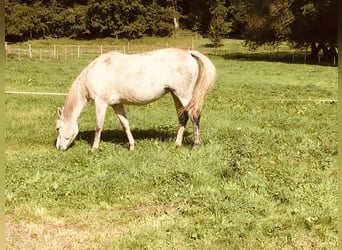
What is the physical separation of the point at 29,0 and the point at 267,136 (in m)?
62.5

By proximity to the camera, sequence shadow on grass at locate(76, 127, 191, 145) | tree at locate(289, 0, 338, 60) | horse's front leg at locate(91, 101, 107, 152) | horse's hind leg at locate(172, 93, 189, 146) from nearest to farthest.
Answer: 1. horse's front leg at locate(91, 101, 107, 152)
2. horse's hind leg at locate(172, 93, 189, 146)
3. shadow on grass at locate(76, 127, 191, 145)
4. tree at locate(289, 0, 338, 60)

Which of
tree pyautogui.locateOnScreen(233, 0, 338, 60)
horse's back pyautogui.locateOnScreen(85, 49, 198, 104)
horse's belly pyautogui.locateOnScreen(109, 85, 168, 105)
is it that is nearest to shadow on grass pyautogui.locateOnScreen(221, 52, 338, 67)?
tree pyautogui.locateOnScreen(233, 0, 338, 60)

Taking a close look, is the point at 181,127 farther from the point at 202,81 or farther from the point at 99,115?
the point at 99,115

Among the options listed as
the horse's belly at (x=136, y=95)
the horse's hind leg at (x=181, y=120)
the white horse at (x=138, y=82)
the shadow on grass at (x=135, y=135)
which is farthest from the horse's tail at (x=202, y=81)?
the shadow on grass at (x=135, y=135)

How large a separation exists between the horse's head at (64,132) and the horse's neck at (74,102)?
3.4 inches

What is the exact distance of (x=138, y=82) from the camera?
8516 millimetres

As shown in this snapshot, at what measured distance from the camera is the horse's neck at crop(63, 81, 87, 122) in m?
8.73

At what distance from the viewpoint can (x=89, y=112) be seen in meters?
13.2

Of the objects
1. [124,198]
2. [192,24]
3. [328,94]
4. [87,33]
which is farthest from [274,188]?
[192,24]

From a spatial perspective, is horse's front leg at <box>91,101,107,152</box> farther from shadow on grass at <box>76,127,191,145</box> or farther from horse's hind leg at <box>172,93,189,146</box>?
horse's hind leg at <box>172,93,189,146</box>

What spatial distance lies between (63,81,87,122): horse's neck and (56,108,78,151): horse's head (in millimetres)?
85

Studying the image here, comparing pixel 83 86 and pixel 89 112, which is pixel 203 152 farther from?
pixel 89 112

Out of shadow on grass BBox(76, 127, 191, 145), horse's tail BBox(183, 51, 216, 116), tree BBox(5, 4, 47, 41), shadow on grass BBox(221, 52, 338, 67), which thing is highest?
tree BBox(5, 4, 47, 41)

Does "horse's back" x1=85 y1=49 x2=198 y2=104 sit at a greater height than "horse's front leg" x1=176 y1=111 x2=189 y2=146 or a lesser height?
greater
